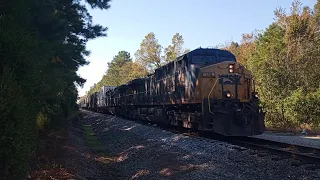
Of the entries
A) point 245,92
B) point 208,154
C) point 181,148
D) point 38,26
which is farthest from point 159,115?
point 38,26

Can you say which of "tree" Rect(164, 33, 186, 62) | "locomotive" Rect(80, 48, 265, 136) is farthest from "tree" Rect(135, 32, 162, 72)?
"locomotive" Rect(80, 48, 265, 136)

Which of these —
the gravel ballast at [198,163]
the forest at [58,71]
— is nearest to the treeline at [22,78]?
the forest at [58,71]

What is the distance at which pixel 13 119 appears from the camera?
5.09 metres

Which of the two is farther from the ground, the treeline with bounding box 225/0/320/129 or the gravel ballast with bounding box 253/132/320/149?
the treeline with bounding box 225/0/320/129

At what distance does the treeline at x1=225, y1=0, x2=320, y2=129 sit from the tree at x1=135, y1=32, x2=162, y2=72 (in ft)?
118

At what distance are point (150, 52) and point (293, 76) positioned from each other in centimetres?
4135

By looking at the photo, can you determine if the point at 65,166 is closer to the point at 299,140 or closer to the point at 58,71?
the point at 58,71

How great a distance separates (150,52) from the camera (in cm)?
6247

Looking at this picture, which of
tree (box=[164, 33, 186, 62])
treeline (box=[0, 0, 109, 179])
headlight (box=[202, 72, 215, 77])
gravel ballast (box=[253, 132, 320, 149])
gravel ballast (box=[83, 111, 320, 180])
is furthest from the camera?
tree (box=[164, 33, 186, 62])

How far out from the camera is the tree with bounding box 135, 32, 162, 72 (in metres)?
62.1

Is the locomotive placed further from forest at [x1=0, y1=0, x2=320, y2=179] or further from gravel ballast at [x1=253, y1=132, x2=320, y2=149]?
forest at [x1=0, y1=0, x2=320, y2=179]

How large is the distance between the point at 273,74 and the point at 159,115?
9.70m

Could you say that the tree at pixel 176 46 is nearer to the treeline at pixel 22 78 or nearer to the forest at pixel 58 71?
the forest at pixel 58 71

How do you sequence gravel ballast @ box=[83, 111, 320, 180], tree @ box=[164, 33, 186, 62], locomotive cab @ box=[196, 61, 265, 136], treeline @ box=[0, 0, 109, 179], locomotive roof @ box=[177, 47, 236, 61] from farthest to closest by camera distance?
tree @ box=[164, 33, 186, 62]
locomotive roof @ box=[177, 47, 236, 61]
locomotive cab @ box=[196, 61, 265, 136]
gravel ballast @ box=[83, 111, 320, 180]
treeline @ box=[0, 0, 109, 179]
